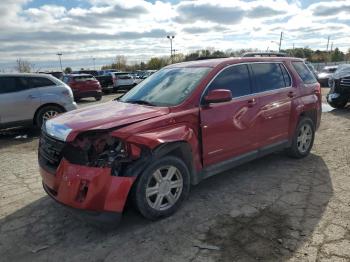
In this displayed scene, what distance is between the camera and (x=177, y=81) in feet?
15.7

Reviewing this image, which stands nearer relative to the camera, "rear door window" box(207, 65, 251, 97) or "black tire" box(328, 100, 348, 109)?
"rear door window" box(207, 65, 251, 97)

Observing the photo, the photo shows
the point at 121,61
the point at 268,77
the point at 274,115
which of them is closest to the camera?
the point at 274,115

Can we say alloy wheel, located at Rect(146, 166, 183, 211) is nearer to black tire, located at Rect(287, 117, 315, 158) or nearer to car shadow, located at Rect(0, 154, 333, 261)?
car shadow, located at Rect(0, 154, 333, 261)

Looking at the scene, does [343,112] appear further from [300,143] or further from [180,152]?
[180,152]

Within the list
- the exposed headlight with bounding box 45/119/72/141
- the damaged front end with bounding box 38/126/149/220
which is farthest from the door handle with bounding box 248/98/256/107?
the exposed headlight with bounding box 45/119/72/141

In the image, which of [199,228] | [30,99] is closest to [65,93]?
[30,99]

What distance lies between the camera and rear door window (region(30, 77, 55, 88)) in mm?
9453

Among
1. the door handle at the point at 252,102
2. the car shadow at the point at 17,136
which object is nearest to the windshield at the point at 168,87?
the door handle at the point at 252,102

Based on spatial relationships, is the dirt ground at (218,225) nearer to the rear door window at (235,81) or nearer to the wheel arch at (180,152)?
the wheel arch at (180,152)

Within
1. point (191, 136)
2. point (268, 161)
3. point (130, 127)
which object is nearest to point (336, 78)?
point (268, 161)

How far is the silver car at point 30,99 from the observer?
8961 millimetres

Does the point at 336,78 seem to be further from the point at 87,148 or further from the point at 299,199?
the point at 87,148

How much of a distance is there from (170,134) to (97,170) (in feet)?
2.97

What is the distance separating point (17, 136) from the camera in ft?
Answer: 31.0
